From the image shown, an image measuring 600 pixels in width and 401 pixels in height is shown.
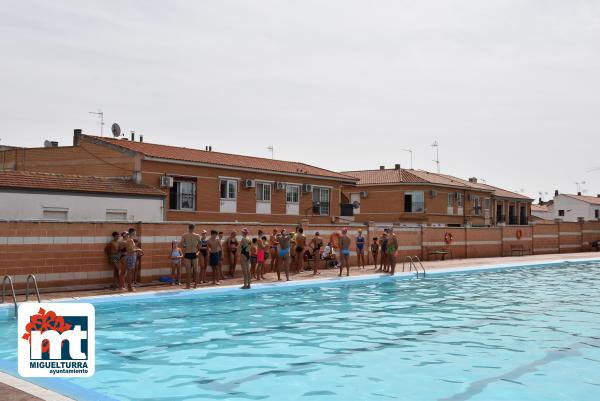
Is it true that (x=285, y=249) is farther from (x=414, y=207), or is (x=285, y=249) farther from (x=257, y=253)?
(x=414, y=207)

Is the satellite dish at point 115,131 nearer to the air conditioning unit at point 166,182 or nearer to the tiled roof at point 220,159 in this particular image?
the tiled roof at point 220,159

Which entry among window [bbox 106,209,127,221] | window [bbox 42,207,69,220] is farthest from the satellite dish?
window [bbox 42,207,69,220]

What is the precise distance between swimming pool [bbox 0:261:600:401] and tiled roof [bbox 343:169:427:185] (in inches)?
1331

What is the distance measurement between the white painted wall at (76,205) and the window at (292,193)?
11531mm

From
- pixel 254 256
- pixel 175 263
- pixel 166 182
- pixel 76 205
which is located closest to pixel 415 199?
pixel 166 182

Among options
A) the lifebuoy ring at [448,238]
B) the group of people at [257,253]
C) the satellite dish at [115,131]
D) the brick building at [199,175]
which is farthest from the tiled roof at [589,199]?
the satellite dish at [115,131]

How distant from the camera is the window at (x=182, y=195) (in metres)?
33.0

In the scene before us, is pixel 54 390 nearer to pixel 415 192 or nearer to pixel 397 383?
pixel 397 383

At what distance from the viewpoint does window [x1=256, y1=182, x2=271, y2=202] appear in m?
37.7

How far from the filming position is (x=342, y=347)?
11.4 meters

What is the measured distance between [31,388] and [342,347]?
564cm

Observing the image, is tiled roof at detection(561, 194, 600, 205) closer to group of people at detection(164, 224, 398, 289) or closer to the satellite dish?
group of people at detection(164, 224, 398, 289)

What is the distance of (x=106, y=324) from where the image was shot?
13523 mm

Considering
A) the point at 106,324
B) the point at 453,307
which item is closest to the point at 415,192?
the point at 453,307
